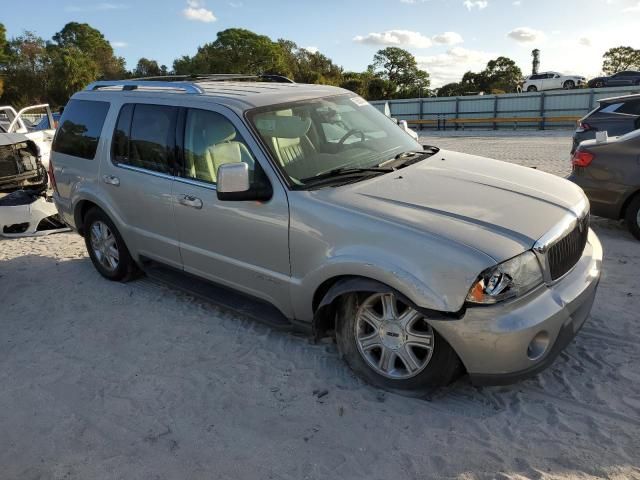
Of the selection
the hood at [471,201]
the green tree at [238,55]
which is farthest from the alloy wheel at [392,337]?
the green tree at [238,55]

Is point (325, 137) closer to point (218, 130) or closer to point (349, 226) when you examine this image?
point (218, 130)

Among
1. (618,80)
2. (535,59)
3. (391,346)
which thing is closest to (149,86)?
(391,346)

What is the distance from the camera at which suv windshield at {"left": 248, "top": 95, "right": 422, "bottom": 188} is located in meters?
3.75

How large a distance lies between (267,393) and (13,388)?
71.2 inches

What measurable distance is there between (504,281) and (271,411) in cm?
160

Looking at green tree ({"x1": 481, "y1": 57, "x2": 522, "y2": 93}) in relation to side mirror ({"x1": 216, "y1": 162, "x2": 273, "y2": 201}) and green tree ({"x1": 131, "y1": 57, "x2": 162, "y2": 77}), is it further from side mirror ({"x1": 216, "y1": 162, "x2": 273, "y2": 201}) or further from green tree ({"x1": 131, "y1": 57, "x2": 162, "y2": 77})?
side mirror ({"x1": 216, "y1": 162, "x2": 273, "y2": 201})

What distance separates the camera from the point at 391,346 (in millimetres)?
3326

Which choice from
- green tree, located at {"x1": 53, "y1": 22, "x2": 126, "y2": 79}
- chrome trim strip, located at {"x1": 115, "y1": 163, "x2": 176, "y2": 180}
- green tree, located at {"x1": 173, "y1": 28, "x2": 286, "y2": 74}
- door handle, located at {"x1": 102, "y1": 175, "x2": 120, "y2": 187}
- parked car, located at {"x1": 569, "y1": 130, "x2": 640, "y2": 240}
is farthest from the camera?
green tree, located at {"x1": 53, "y1": 22, "x2": 126, "y2": 79}

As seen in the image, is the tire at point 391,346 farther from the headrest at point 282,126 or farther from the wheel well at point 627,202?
the wheel well at point 627,202

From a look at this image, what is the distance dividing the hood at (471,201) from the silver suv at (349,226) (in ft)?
0.04

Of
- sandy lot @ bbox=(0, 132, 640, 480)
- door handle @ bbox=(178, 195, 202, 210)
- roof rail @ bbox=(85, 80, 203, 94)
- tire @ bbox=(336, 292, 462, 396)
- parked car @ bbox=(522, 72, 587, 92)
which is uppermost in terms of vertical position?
parked car @ bbox=(522, 72, 587, 92)

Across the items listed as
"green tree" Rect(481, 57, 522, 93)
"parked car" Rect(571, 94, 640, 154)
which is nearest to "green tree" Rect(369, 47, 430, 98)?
"green tree" Rect(481, 57, 522, 93)

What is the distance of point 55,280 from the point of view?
19.0 feet

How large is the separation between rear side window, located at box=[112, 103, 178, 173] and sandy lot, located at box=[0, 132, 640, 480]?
4.50ft
